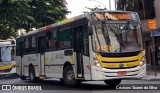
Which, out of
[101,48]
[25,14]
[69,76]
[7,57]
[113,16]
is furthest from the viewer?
[25,14]

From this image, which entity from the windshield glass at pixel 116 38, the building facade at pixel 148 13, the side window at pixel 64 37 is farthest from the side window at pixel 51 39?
the building facade at pixel 148 13

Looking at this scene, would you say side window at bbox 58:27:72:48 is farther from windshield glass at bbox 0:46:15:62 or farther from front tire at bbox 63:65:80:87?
windshield glass at bbox 0:46:15:62

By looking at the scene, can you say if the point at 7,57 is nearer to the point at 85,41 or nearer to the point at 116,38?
the point at 85,41

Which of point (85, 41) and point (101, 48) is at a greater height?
point (85, 41)

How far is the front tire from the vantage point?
53.4 ft

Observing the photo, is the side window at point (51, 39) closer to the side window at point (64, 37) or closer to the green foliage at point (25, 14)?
the side window at point (64, 37)

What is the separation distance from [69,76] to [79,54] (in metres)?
1.46

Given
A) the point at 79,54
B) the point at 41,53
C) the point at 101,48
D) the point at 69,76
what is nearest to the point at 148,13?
the point at 41,53

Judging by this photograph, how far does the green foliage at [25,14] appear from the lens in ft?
116

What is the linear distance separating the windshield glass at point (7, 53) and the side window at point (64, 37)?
11993 mm

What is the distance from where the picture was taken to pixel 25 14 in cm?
3881

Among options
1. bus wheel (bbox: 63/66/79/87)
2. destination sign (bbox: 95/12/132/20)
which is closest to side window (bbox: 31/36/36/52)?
bus wheel (bbox: 63/66/79/87)

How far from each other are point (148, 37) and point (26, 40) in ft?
50.1

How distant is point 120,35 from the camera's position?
14906 millimetres
